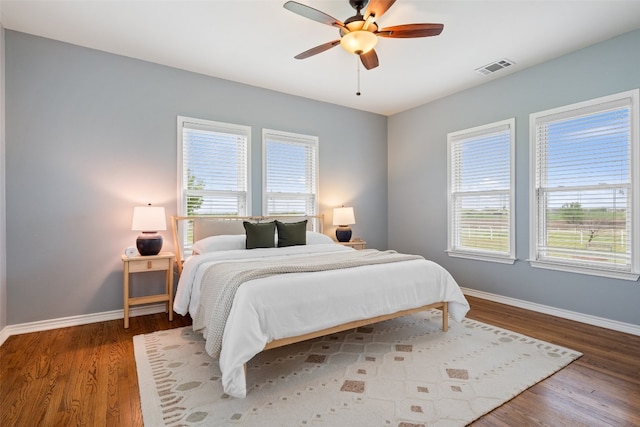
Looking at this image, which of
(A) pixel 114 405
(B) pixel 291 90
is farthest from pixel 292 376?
(B) pixel 291 90

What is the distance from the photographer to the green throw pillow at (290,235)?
3.90 m

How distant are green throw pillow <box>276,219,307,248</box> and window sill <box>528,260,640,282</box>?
2.72 m

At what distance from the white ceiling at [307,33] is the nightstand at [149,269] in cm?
219

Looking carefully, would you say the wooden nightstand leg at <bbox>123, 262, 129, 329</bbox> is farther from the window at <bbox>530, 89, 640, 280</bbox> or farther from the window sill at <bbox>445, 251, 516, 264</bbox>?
the window at <bbox>530, 89, 640, 280</bbox>

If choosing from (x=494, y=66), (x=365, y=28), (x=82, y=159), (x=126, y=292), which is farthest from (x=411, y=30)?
(x=126, y=292)

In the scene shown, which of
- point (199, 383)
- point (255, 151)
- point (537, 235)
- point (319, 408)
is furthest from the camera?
point (255, 151)

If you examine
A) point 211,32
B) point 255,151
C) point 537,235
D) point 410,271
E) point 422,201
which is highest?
point 211,32

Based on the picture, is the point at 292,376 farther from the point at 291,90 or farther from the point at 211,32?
the point at 291,90

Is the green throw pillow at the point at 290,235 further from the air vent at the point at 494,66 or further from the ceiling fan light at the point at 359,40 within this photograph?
the air vent at the point at 494,66

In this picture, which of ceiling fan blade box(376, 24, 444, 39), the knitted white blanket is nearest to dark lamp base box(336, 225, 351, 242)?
the knitted white blanket

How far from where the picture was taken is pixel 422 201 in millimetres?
5199

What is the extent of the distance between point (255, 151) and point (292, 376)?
Answer: 118 inches

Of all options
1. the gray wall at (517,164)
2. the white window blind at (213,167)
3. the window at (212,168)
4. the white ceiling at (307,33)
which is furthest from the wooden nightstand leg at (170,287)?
the gray wall at (517,164)

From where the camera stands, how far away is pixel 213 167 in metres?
4.14
